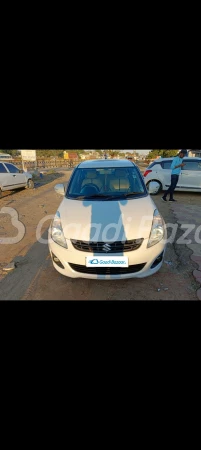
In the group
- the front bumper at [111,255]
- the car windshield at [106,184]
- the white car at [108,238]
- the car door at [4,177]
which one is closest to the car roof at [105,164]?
the car windshield at [106,184]

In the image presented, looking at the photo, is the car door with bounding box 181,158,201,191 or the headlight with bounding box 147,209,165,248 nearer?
the headlight with bounding box 147,209,165,248

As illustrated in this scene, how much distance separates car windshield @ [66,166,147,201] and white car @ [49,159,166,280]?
0.20 feet

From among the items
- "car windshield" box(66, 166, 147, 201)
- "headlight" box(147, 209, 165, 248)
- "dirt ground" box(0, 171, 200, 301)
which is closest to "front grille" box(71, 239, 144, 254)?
"headlight" box(147, 209, 165, 248)

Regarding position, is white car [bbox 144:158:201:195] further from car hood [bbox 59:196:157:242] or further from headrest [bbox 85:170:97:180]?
car hood [bbox 59:196:157:242]

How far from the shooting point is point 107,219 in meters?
2.56

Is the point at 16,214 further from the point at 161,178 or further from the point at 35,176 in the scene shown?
the point at 35,176

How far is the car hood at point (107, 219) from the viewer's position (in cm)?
237

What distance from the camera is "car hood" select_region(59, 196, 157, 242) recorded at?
2.37m

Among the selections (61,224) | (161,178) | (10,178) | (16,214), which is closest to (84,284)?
(61,224)

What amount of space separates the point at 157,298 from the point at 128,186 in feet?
5.77

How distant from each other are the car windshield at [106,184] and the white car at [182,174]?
4.31 m

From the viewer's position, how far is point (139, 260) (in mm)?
2318

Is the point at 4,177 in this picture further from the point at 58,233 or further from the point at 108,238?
the point at 108,238

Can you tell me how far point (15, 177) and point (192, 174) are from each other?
7.11 m
